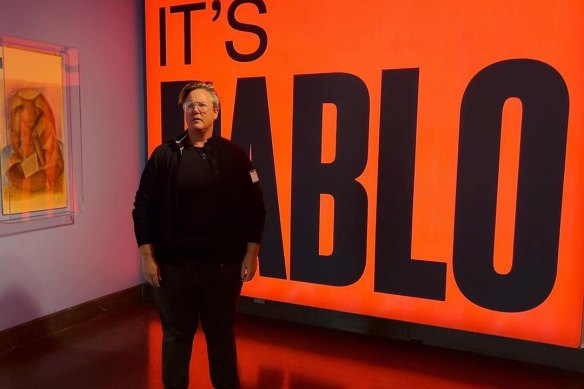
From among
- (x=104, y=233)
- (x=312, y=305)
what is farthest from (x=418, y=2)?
(x=104, y=233)

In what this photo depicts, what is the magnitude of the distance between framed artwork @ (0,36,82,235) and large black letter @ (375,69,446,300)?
2.00m

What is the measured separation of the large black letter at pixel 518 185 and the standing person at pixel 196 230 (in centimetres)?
135

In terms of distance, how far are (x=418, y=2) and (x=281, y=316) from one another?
2.22 metres

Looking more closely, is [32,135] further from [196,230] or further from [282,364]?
[282,364]

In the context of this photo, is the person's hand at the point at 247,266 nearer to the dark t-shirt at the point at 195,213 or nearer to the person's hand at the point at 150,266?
the dark t-shirt at the point at 195,213

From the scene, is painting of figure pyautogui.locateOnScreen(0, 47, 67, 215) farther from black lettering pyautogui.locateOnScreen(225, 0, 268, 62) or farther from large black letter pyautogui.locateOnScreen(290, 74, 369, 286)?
large black letter pyautogui.locateOnScreen(290, 74, 369, 286)

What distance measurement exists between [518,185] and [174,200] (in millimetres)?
1869

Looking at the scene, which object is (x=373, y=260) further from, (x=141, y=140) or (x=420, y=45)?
(x=141, y=140)

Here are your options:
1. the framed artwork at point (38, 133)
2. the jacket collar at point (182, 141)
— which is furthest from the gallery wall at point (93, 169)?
the jacket collar at point (182, 141)

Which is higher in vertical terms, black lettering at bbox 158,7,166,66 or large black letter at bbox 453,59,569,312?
black lettering at bbox 158,7,166,66

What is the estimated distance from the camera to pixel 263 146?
3.32 meters

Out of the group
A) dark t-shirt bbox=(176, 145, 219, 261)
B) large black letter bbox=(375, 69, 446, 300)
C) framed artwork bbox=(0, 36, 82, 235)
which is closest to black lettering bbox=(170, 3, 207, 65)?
framed artwork bbox=(0, 36, 82, 235)

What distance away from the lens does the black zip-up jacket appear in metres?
2.04

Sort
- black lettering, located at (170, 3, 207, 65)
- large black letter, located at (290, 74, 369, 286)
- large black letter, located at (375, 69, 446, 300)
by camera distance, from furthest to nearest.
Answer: black lettering, located at (170, 3, 207, 65)
large black letter, located at (290, 74, 369, 286)
large black letter, located at (375, 69, 446, 300)
